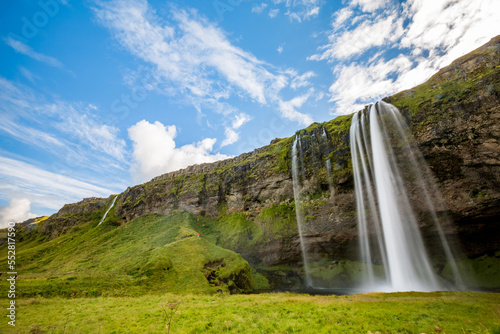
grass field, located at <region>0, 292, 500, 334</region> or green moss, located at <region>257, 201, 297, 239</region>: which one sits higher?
green moss, located at <region>257, 201, 297, 239</region>

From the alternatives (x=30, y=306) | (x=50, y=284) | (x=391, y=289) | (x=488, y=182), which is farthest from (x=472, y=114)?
(x=50, y=284)

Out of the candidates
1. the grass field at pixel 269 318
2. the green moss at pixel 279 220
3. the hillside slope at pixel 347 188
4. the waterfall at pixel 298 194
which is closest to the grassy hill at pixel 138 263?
the hillside slope at pixel 347 188

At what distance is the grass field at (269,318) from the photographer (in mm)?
13039

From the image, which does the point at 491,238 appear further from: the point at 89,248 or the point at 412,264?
the point at 89,248

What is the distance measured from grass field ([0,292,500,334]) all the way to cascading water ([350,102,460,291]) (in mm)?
13384

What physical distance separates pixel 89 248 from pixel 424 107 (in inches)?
3555

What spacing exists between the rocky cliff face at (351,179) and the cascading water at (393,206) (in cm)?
159

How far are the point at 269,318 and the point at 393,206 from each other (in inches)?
1240

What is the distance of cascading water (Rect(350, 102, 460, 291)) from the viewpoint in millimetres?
32656

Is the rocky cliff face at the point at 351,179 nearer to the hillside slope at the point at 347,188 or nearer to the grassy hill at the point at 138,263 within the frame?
the hillside slope at the point at 347,188

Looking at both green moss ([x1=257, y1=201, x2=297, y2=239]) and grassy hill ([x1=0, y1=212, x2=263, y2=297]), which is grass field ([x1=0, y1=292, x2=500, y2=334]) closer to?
grassy hill ([x1=0, y1=212, x2=263, y2=297])

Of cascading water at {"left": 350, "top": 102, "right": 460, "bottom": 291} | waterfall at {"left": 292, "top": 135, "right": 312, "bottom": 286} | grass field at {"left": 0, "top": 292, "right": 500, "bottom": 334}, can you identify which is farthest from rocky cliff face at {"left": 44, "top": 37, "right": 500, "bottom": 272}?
grass field at {"left": 0, "top": 292, "right": 500, "bottom": 334}

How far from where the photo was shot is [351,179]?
40.1 metres

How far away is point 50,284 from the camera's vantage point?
82.6 ft
